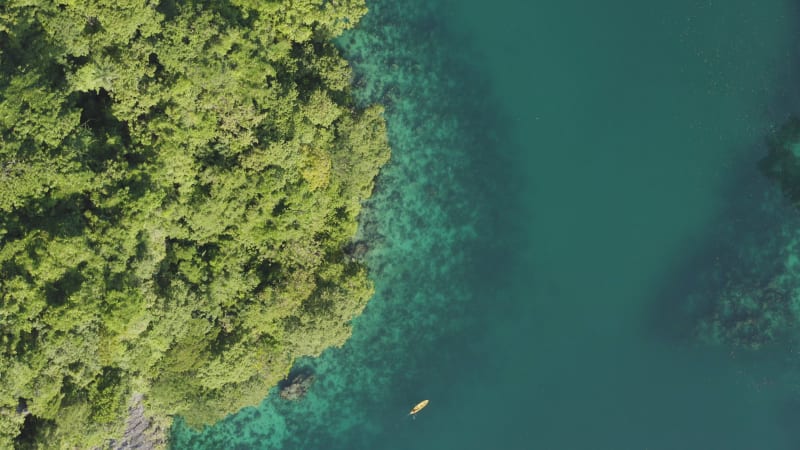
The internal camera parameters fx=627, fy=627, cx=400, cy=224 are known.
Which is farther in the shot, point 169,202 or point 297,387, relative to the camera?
point 297,387

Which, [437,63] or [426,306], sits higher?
[437,63]

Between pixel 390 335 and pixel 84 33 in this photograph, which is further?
pixel 390 335

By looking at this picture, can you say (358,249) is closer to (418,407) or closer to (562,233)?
(418,407)

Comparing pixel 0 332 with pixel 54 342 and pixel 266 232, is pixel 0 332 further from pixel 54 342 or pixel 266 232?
pixel 266 232

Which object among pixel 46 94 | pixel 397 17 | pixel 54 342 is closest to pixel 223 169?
pixel 46 94

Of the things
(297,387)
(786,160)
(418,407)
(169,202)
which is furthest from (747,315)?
(169,202)

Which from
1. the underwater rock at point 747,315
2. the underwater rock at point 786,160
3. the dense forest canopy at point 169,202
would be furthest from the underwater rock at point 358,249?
the underwater rock at point 786,160
